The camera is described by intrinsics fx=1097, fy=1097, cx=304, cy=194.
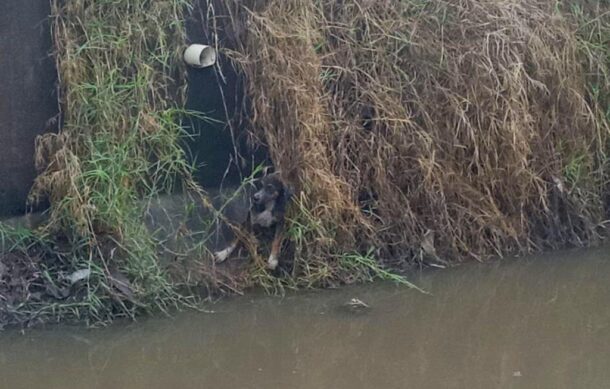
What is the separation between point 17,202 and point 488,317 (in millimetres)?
2314

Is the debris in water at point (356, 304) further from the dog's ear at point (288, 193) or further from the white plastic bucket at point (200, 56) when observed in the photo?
the white plastic bucket at point (200, 56)

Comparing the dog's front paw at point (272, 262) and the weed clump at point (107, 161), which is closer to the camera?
the weed clump at point (107, 161)

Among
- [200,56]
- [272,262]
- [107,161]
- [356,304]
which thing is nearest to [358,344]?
[356,304]

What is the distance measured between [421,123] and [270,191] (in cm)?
93

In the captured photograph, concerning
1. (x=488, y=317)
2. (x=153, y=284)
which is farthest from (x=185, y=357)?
(x=488, y=317)

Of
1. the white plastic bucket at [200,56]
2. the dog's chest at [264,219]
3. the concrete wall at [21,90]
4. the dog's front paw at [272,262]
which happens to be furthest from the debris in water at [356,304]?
the concrete wall at [21,90]

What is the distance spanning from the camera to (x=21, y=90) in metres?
5.28

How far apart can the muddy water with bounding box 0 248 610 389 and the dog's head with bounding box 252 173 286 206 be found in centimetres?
53

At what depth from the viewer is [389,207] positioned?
5754mm

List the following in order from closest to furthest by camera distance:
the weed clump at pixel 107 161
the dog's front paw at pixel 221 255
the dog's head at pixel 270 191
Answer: the weed clump at pixel 107 161 < the dog's front paw at pixel 221 255 < the dog's head at pixel 270 191

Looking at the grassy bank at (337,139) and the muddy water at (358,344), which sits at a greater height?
the grassy bank at (337,139)

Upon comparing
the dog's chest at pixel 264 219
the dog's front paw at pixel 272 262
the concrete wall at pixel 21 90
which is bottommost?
the dog's front paw at pixel 272 262

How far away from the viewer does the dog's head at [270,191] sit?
5574 mm

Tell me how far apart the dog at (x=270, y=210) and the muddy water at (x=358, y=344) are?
0.31 meters
